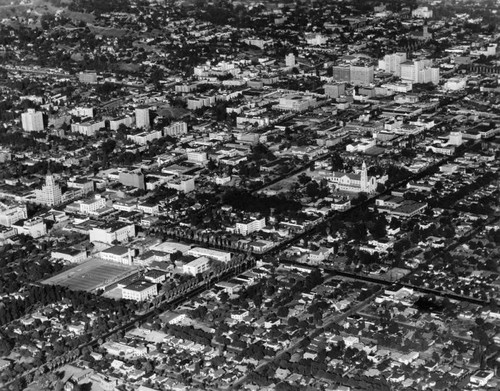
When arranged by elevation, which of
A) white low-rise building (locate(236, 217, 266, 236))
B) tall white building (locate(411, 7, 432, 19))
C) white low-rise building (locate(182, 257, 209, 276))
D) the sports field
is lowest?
the sports field

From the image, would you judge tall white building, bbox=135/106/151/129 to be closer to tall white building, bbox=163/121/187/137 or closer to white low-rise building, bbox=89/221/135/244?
tall white building, bbox=163/121/187/137

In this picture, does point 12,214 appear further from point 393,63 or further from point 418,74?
point 393,63

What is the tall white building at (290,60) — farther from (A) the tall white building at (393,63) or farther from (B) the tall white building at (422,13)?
(B) the tall white building at (422,13)

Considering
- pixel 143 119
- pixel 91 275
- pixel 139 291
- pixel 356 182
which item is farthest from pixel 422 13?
pixel 139 291

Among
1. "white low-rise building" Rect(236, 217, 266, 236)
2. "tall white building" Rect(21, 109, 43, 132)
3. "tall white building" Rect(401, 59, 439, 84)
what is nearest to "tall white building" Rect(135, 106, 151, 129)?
"tall white building" Rect(21, 109, 43, 132)

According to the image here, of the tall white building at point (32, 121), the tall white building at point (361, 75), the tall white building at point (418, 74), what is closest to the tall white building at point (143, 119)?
the tall white building at point (32, 121)

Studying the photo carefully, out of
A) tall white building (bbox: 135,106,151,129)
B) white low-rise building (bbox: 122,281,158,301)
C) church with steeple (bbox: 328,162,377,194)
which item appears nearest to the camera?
white low-rise building (bbox: 122,281,158,301)
